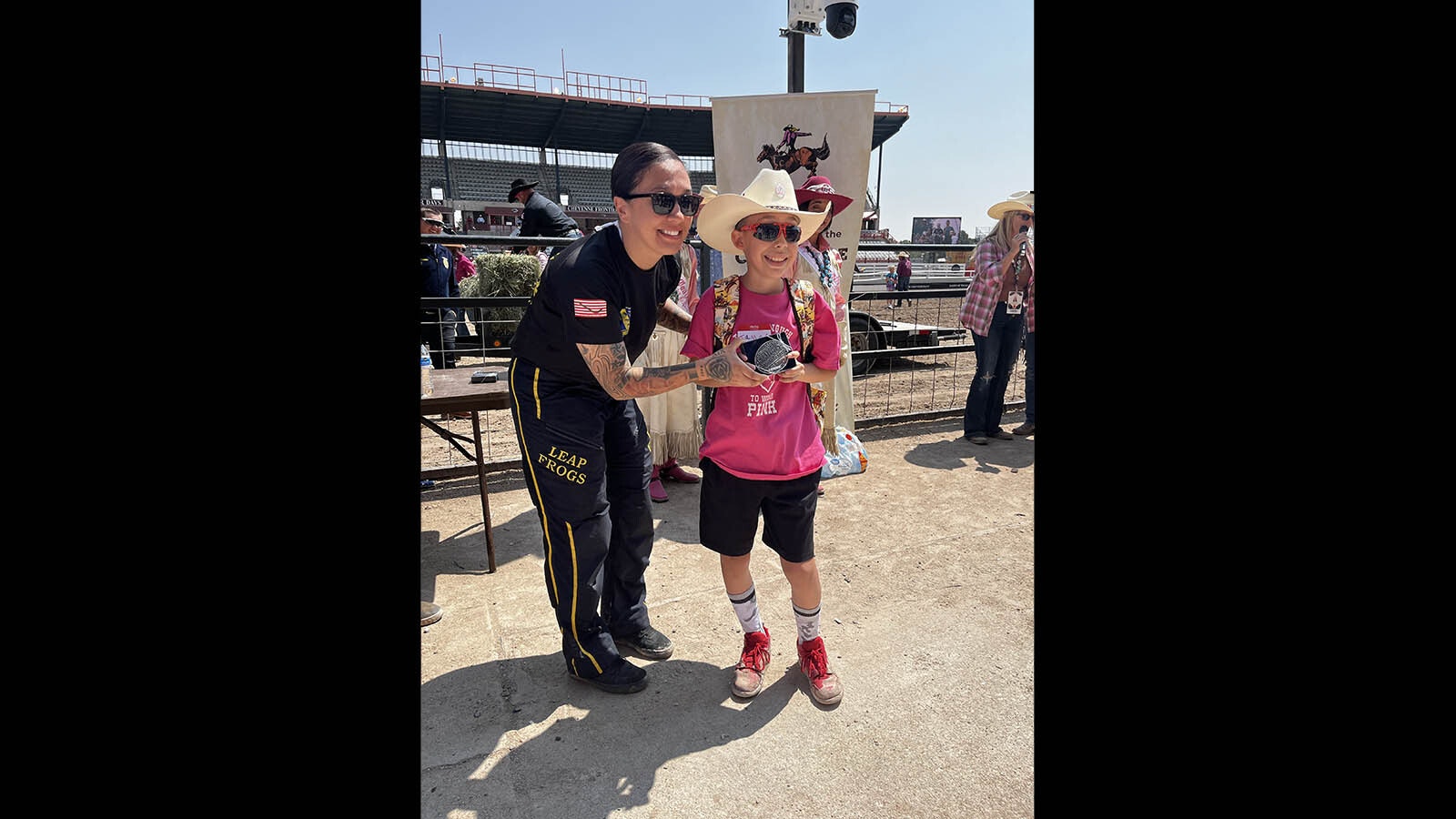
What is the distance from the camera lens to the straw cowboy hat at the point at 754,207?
231cm

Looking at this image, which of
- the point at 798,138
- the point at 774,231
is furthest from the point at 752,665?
the point at 798,138

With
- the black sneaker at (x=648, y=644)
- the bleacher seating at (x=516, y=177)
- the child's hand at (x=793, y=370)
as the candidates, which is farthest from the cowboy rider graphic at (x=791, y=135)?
the bleacher seating at (x=516, y=177)

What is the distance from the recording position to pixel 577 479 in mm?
2355

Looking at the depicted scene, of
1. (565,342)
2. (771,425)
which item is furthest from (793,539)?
(565,342)

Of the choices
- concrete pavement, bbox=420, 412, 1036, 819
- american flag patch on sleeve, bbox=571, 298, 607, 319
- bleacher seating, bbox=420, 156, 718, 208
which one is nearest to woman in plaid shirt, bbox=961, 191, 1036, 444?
concrete pavement, bbox=420, 412, 1036, 819

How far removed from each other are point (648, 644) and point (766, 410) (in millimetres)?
1132

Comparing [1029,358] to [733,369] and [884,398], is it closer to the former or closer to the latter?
[884,398]

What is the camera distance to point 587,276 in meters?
2.19

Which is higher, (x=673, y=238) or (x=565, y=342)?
(x=673, y=238)

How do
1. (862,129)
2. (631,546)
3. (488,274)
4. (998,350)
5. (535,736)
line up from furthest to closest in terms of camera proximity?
(488,274)
(998,350)
(862,129)
(631,546)
(535,736)

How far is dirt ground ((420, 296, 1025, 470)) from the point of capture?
5742mm

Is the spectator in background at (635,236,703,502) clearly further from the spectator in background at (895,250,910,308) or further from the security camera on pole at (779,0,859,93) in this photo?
the spectator in background at (895,250,910,308)
